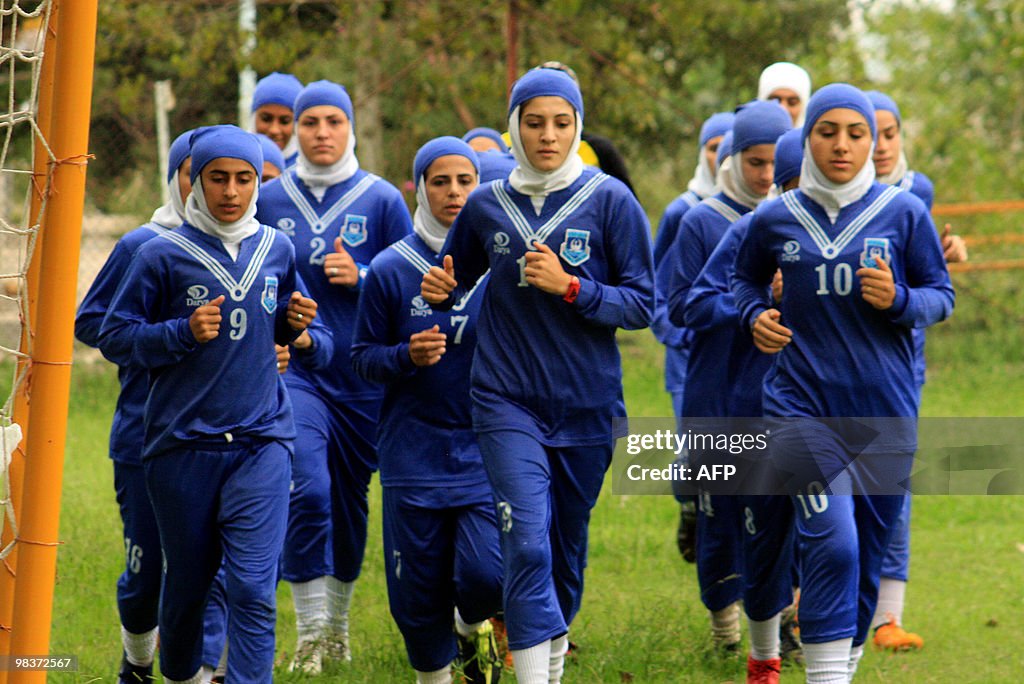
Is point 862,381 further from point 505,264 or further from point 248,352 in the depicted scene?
point 248,352

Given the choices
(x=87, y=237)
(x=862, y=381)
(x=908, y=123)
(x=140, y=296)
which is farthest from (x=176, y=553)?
(x=908, y=123)

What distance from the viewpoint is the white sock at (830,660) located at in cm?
561

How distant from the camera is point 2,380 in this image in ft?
47.8

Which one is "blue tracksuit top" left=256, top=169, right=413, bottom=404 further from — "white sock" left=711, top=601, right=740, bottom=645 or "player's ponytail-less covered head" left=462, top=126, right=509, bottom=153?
"white sock" left=711, top=601, right=740, bottom=645

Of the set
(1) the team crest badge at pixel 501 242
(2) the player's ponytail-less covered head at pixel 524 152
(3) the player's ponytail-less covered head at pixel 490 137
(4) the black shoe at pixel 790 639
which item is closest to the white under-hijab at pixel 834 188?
(2) the player's ponytail-less covered head at pixel 524 152

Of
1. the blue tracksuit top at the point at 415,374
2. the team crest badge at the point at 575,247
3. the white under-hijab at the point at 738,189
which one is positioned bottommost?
the blue tracksuit top at the point at 415,374

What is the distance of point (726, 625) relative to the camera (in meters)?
7.03

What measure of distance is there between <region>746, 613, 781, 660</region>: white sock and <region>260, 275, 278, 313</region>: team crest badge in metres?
2.35

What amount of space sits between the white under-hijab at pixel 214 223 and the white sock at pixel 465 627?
1713 mm

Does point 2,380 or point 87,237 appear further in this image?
point 87,237

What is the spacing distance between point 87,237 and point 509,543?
1206 cm

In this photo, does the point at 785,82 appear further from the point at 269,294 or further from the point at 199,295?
the point at 199,295

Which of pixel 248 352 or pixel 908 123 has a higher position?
pixel 908 123

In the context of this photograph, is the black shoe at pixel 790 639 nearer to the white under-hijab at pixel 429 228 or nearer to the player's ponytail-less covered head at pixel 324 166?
the white under-hijab at pixel 429 228
